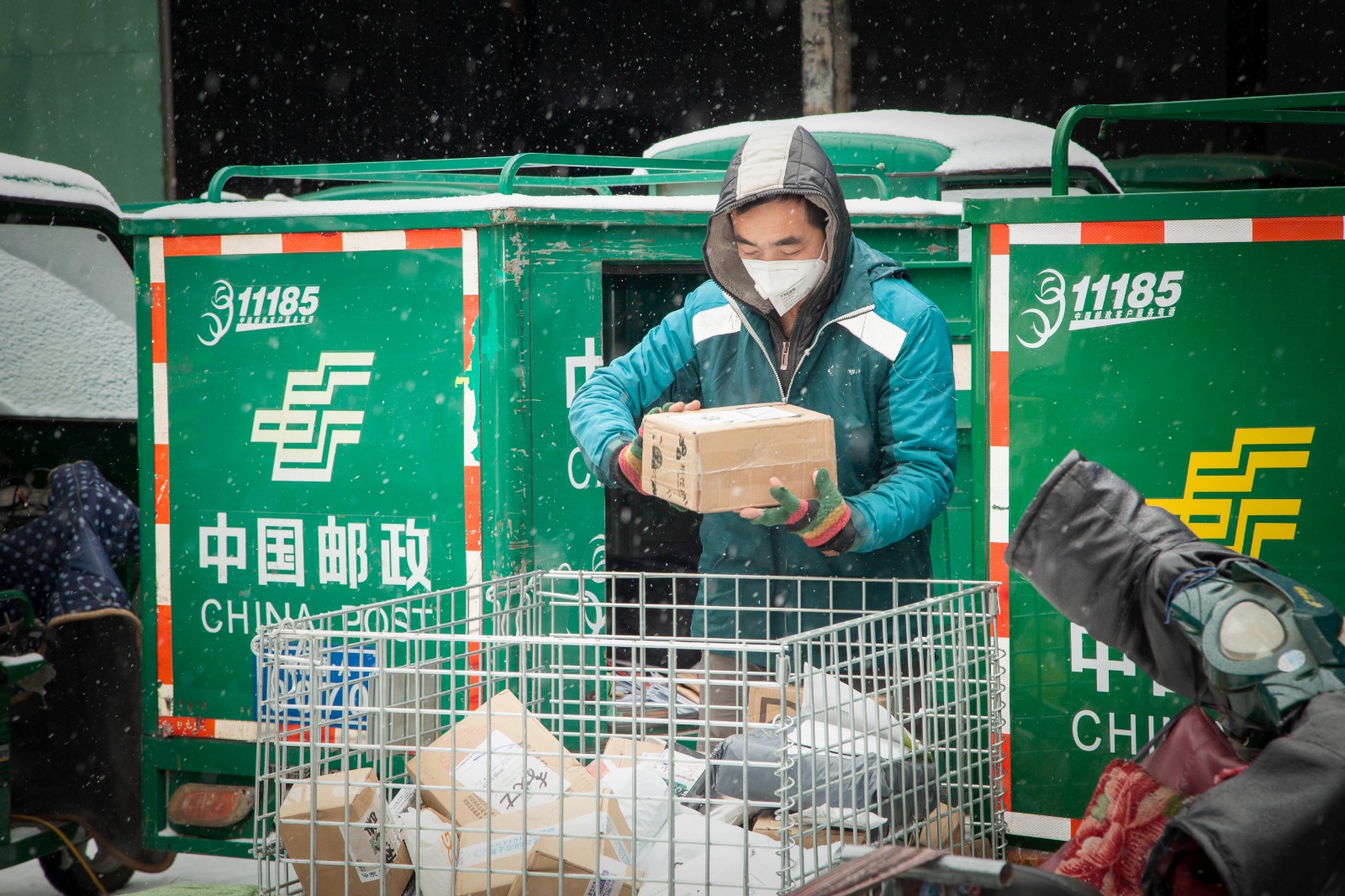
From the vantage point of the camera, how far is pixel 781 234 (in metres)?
3.61

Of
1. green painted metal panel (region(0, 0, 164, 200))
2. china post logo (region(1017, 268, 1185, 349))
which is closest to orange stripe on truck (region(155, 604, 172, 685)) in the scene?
china post logo (region(1017, 268, 1185, 349))

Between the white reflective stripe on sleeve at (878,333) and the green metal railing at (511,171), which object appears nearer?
the white reflective stripe on sleeve at (878,333)

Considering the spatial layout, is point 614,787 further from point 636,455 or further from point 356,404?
point 356,404

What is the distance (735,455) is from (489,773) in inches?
39.9

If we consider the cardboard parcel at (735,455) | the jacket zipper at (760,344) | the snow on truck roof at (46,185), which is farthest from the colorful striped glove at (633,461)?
the snow on truck roof at (46,185)

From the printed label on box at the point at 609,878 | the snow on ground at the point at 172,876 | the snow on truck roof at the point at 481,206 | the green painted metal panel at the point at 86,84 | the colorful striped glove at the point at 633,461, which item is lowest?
the snow on ground at the point at 172,876

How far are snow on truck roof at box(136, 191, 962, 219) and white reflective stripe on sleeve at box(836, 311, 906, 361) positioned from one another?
79cm

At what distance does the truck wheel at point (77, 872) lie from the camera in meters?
4.85

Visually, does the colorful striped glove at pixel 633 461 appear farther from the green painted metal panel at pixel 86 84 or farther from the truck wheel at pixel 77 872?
the green painted metal panel at pixel 86 84

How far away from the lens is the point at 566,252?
414 cm

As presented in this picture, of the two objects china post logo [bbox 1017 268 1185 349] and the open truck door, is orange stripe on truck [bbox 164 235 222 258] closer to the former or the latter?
the open truck door

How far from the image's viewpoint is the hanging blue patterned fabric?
15.8 feet

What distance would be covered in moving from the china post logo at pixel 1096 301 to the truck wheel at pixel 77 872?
370 cm

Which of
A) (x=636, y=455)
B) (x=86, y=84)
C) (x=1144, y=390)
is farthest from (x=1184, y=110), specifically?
(x=86, y=84)
